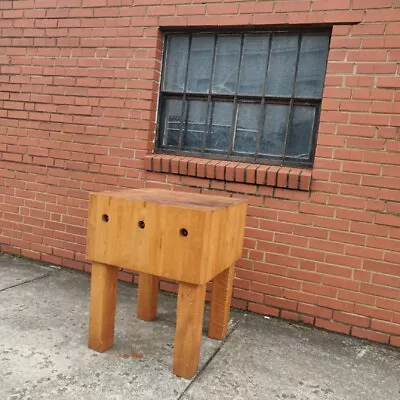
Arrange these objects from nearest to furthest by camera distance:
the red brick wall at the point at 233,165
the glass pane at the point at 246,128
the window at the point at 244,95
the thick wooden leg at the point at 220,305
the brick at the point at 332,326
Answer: the thick wooden leg at the point at 220,305 → the red brick wall at the point at 233,165 → the brick at the point at 332,326 → the window at the point at 244,95 → the glass pane at the point at 246,128

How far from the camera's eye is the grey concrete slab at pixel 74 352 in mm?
1980

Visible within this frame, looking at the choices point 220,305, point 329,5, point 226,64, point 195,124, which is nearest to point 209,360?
point 220,305

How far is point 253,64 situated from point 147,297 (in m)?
2.06

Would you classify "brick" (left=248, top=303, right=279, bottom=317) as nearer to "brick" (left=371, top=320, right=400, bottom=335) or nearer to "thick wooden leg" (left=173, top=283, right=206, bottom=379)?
"brick" (left=371, top=320, right=400, bottom=335)

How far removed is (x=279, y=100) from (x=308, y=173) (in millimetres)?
661

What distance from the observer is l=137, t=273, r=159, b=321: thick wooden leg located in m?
2.79

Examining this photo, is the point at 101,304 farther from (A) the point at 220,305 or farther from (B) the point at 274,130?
(B) the point at 274,130

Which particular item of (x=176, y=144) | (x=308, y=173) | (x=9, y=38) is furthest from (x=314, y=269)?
(x=9, y=38)

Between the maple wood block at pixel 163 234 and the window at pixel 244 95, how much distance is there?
1041 mm

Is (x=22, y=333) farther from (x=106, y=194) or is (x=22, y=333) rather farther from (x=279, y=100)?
(x=279, y=100)

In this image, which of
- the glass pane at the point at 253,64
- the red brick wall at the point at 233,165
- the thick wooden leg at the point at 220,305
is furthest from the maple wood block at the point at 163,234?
the glass pane at the point at 253,64

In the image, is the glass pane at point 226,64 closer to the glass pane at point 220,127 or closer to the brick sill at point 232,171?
the glass pane at point 220,127

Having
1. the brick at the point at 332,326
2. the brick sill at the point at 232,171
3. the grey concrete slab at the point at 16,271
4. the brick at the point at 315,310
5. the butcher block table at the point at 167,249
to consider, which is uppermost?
the brick sill at the point at 232,171

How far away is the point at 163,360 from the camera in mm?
2324
